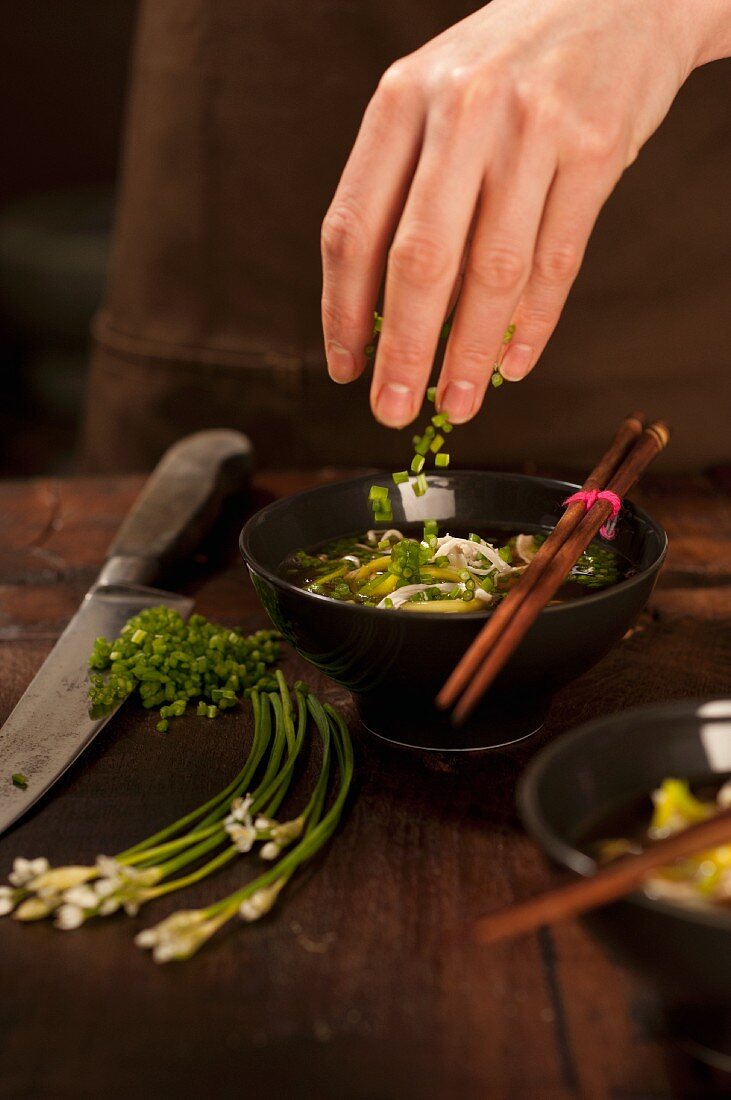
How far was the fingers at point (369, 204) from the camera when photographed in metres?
1.15

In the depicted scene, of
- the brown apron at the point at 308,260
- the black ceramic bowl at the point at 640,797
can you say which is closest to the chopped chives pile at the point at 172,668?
the black ceramic bowl at the point at 640,797

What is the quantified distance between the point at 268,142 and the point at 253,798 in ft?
5.23

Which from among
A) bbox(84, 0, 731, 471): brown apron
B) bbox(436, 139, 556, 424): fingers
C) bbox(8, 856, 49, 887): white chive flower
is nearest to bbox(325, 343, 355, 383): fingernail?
bbox(436, 139, 556, 424): fingers

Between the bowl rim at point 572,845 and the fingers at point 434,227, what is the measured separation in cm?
47

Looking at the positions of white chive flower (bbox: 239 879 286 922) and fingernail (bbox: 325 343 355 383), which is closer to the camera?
white chive flower (bbox: 239 879 286 922)

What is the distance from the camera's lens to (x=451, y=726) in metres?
1.23

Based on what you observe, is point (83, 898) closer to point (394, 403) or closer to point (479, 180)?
point (394, 403)

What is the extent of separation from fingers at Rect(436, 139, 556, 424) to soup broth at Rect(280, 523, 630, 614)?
0.59ft

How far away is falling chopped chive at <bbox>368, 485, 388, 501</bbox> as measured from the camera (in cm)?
140

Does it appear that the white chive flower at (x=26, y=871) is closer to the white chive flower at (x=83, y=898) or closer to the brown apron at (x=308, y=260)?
the white chive flower at (x=83, y=898)

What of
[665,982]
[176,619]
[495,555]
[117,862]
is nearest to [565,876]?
[665,982]

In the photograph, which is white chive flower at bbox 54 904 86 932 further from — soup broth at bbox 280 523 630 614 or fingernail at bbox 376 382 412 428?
fingernail at bbox 376 382 412 428

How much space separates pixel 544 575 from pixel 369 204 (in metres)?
0.42

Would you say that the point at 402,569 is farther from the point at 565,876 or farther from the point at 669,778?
the point at 565,876
